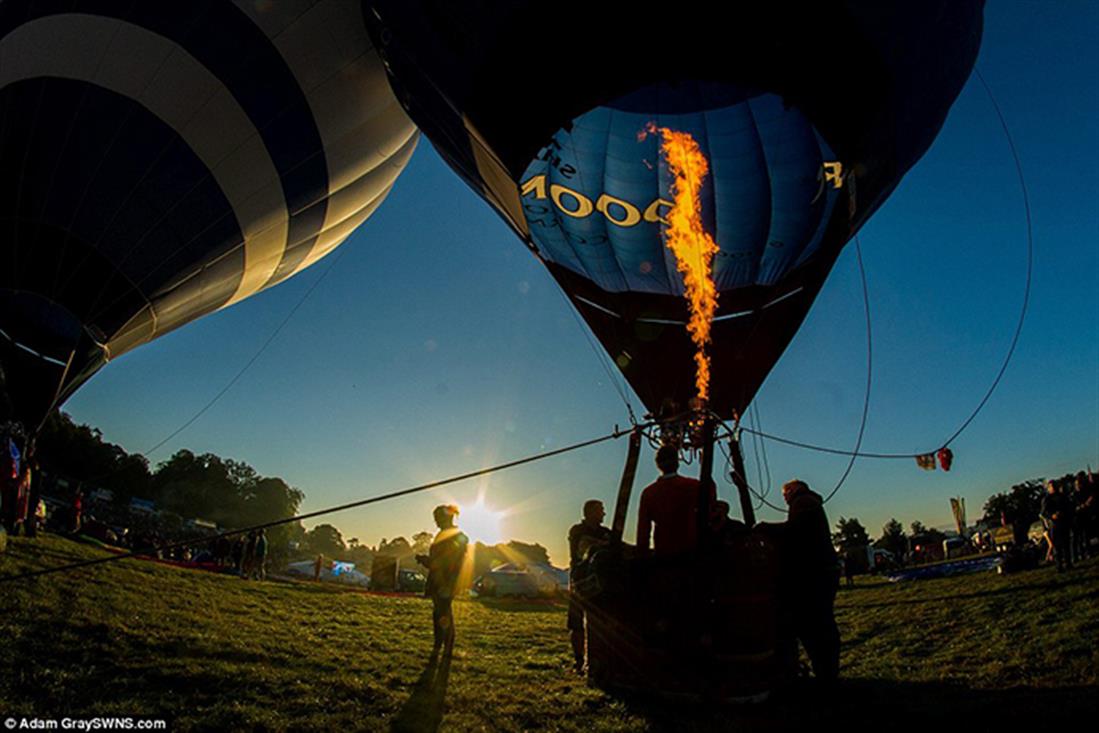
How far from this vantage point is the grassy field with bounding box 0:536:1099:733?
3.27m

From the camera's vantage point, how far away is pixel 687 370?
772 cm

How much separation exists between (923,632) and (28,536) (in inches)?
473

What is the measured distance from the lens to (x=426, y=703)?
12.7 ft

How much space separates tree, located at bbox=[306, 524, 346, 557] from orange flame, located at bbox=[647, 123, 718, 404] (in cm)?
11409

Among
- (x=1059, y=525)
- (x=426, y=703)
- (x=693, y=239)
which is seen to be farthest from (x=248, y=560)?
(x=1059, y=525)

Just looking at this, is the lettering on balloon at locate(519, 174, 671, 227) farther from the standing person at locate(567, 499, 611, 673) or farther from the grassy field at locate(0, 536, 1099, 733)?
the grassy field at locate(0, 536, 1099, 733)

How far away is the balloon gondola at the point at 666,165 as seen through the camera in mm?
3779

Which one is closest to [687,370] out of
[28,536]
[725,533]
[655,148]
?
[655,148]

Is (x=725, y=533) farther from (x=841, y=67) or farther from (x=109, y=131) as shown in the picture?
(x=109, y=131)

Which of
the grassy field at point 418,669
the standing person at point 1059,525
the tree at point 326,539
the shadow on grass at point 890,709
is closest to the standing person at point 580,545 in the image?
the grassy field at point 418,669

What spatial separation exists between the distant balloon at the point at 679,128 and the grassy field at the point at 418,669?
3.51 meters

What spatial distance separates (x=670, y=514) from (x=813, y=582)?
3.36ft

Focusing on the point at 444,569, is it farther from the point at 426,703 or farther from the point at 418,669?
the point at 426,703

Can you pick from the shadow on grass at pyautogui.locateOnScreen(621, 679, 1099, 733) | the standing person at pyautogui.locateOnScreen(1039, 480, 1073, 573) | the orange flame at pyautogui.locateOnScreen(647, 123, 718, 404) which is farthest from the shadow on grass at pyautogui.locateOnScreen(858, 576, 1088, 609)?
the shadow on grass at pyautogui.locateOnScreen(621, 679, 1099, 733)
